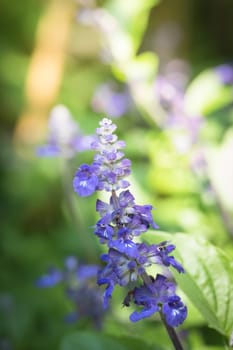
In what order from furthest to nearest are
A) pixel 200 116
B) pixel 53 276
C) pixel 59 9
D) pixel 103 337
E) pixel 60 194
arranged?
1. pixel 59 9
2. pixel 60 194
3. pixel 200 116
4. pixel 53 276
5. pixel 103 337

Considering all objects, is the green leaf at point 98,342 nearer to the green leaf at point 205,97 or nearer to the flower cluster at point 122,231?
the flower cluster at point 122,231

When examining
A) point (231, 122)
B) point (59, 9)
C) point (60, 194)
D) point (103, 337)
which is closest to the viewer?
point (103, 337)

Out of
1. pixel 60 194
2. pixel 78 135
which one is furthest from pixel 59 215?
pixel 78 135

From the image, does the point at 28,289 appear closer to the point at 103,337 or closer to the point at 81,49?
the point at 103,337

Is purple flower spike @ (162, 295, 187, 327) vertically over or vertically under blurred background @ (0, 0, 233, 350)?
under

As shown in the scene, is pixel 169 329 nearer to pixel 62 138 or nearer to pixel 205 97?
pixel 62 138

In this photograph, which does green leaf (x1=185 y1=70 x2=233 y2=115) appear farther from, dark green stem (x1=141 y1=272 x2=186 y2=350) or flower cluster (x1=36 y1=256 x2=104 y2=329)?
dark green stem (x1=141 y1=272 x2=186 y2=350)

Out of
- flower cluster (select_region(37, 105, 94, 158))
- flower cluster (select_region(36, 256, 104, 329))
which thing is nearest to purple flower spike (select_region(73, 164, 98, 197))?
flower cluster (select_region(36, 256, 104, 329))
